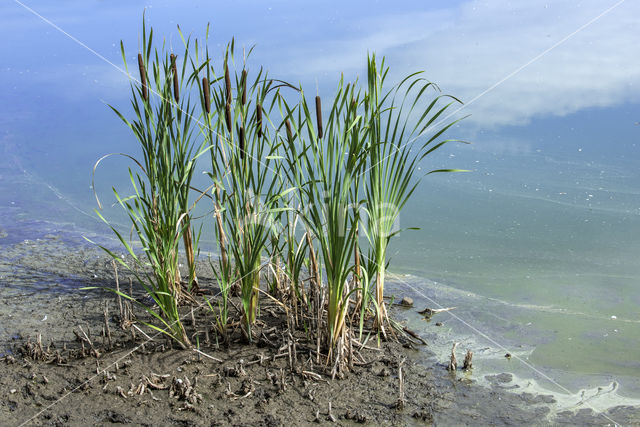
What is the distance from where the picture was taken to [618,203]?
4457 mm

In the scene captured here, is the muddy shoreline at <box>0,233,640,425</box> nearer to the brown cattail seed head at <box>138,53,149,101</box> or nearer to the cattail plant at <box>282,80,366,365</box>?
the cattail plant at <box>282,80,366,365</box>

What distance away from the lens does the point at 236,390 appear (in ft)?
7.93

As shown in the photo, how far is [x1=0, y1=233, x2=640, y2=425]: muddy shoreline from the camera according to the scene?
229cm

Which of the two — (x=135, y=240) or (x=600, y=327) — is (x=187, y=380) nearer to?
(x=600, y=327)

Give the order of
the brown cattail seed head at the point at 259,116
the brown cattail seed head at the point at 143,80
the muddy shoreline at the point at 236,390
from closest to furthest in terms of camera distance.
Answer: the muddy shoreline at the point at 236,390
the brown cattail seed head at the point at 259,116
the brown cattail seed head at the point at 143,80

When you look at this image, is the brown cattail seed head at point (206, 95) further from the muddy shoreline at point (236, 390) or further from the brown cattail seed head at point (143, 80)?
the muddy shoreline at point (236, 390)

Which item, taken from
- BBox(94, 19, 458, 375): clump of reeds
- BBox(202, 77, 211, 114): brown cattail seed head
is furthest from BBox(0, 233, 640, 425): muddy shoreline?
BBox(202, 77, 211, 114): brown cattail seed head

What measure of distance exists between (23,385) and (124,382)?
0.35 metres

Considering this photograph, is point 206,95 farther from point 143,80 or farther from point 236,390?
point 236,390

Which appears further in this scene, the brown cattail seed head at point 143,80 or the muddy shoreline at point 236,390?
the brown cattail seed head at point 143,80

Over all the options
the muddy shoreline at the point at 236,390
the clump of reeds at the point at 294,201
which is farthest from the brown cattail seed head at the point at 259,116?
the muddy shoreline at the point at 236,390

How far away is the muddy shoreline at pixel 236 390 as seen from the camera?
229 centimetres

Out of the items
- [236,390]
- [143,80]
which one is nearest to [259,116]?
[143,80]

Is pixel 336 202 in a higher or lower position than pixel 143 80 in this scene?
lower
